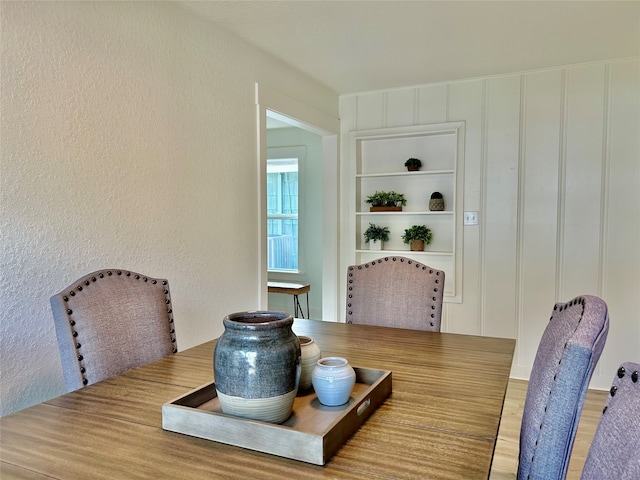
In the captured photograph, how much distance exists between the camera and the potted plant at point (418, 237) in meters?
3.78

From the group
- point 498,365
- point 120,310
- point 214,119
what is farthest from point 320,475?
point 214,119

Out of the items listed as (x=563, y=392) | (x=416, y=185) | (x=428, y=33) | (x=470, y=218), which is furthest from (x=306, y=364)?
(x=416, y=185)

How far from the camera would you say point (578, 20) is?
96.3 inches

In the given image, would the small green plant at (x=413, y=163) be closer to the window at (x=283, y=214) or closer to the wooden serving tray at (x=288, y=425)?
the window at (x=283, y=214)

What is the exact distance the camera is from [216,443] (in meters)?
0.84

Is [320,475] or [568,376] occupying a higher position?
[568,376]

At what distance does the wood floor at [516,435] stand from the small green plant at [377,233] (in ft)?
4.96

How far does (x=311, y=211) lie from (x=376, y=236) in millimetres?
1158

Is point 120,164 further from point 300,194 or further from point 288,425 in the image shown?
point 300,194

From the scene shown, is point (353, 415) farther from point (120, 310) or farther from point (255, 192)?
point (255, 192)

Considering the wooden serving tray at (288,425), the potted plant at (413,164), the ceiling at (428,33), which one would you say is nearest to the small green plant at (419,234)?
the potted plant at (413,164)

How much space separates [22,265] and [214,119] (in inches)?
50.9

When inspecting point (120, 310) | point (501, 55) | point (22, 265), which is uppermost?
point (501, 55)

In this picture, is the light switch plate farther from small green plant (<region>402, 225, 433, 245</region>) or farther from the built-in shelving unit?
small green plant (<region>402, 225, 433, 245</region>)
